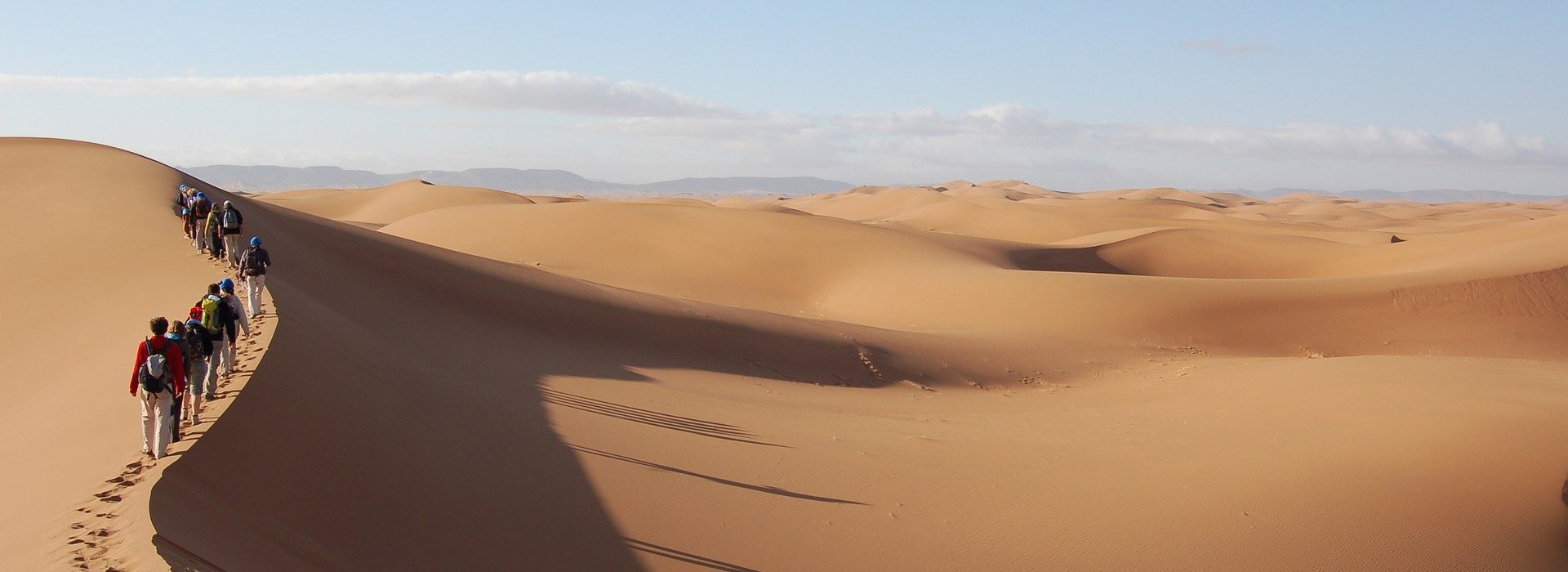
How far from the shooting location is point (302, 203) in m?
74.4

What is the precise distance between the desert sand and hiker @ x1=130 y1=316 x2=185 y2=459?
21 centimetres

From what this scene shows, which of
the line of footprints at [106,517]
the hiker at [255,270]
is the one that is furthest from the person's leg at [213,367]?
the hiker at [255,270]

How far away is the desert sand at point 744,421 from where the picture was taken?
747 centimetres

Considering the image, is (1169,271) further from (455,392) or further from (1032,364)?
(455,392)

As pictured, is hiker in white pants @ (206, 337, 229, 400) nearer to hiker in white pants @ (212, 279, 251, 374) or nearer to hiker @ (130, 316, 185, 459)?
hiker in white pants @ (212, 279, 251, 374)

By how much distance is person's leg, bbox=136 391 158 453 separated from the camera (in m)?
7.01

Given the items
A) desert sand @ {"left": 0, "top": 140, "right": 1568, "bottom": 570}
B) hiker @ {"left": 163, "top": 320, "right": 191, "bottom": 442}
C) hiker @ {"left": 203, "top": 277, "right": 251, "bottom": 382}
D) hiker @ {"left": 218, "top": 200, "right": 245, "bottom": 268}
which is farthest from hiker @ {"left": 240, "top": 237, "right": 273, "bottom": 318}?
hiker @ {"left": 163, "top": 320, "right": 191, "bottom": 442}

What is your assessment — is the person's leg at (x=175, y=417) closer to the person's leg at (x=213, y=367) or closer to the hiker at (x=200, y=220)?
the person's leg at (x=213, y=367)

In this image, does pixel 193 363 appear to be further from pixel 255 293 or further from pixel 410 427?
pixel 255 293

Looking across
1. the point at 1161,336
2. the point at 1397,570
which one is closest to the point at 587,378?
the point at 1397,570

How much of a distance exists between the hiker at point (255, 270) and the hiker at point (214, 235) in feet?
9.99

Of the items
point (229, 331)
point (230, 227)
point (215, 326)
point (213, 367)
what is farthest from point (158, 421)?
point (230, 227)

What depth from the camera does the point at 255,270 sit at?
11.4 meters

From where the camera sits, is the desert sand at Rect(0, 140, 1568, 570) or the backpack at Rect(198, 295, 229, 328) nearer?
the desert sand at Rect(0, 140, 1568, 570)
